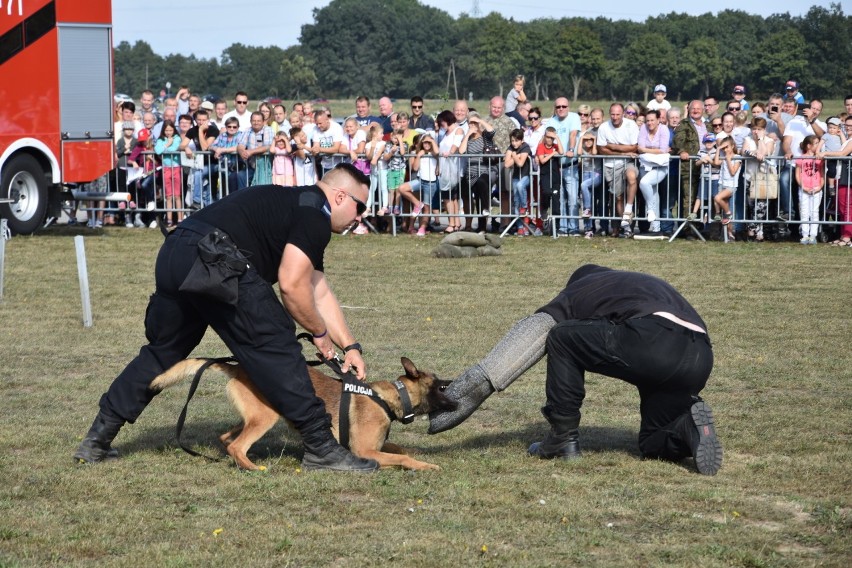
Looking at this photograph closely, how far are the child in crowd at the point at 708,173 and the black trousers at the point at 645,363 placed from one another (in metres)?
10.2

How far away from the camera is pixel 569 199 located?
1644cm

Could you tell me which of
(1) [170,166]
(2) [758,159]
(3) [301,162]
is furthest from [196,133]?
(2) [758,159]

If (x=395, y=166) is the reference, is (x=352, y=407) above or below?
below

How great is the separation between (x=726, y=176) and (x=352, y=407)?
10.7m

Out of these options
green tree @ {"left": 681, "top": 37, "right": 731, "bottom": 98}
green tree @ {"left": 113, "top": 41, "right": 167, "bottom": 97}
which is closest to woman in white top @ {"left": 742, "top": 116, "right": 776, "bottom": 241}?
green tree @ {"left": 681, "top": 37, "right": 731, "bottom": 98}

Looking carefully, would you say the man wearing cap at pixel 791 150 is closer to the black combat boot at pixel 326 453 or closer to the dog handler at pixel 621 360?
the dog handler at pixel 621 360

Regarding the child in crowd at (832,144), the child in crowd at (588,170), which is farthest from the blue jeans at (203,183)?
the child in crowd at (832,144)

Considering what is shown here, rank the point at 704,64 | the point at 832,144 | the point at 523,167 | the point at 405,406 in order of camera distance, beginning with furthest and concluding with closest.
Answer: the point at 704,64 < the point at 523,167 < the point at 832,144 < the point at 405,406

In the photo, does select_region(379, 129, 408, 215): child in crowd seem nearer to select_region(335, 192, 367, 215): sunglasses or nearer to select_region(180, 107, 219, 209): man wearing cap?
select_region(180, 107, 219, 209): man wearing cap

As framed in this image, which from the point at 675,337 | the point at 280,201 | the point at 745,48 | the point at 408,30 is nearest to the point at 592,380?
the point at 675,337

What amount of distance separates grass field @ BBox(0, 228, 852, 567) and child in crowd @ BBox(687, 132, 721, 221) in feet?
15.8

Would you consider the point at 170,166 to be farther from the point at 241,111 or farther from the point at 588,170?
the point at 588,170

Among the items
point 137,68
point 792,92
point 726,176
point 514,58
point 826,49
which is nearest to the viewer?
point 726,176

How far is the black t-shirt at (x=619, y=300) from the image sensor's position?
5.57 m
